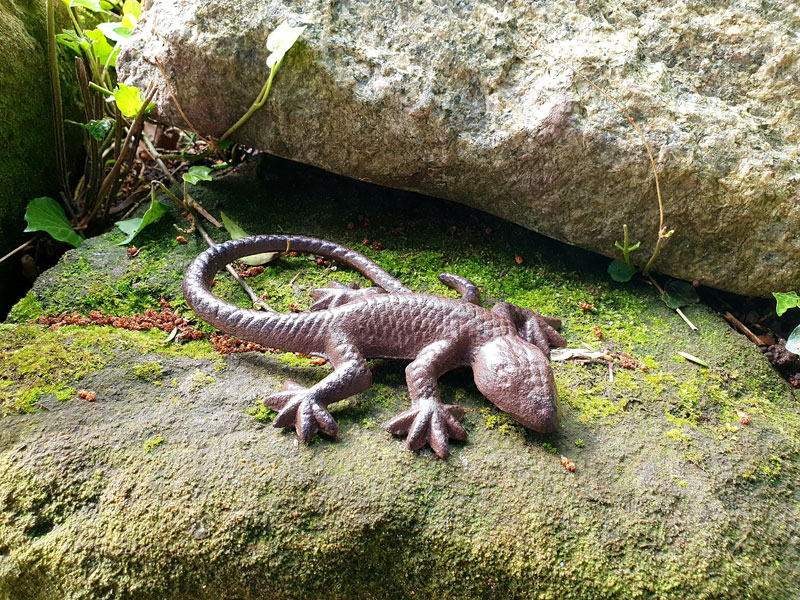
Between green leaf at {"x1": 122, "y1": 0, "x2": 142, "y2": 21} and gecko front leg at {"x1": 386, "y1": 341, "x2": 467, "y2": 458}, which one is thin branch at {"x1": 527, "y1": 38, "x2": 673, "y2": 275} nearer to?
gecko front leg at {"x1": 386, "y1": 341, "x2": 467, "y2": 458}

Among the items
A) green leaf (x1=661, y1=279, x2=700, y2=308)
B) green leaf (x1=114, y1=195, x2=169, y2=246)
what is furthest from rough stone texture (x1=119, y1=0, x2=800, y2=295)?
green leaf (x1=114, y1=195, x2=169, y2=246)

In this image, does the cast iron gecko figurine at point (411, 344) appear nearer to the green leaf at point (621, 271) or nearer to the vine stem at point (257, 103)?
the green leaf at point (621, 271)

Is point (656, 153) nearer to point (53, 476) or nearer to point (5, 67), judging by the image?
point (53, 476)

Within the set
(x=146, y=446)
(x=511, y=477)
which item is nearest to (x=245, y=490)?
(x=146, y=446)

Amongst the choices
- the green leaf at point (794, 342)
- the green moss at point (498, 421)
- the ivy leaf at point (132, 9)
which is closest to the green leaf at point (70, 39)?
the ivy leaf at point (132, 9)

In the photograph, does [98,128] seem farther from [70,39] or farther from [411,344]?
[411,344]

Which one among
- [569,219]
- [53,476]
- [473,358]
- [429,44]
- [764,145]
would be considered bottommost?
[53,476]
